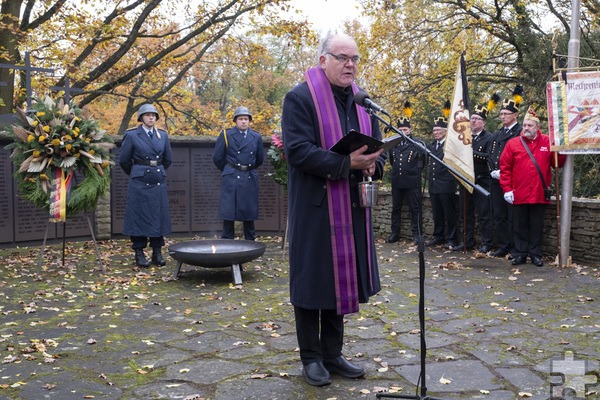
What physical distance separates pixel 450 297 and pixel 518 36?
30.7 ft

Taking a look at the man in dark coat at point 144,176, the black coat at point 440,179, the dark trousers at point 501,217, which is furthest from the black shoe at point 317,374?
the black coat at point 440,179

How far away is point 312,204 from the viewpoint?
3.96 m

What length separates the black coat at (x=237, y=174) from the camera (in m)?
9.30

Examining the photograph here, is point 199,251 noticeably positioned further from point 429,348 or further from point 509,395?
point 509,395

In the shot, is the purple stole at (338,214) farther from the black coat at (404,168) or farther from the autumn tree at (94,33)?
the autumn tree at (94,33)

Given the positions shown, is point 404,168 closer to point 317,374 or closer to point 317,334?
point 317,334

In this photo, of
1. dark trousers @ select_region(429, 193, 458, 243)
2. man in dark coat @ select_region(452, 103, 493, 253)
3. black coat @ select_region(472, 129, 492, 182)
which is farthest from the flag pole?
dark trousers @ select_region(429, 193, 458, 243)

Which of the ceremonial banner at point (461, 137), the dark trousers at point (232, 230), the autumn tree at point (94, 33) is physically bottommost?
the dark trousers at point (232, 230)

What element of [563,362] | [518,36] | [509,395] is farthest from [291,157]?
[518,36]

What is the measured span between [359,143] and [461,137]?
18.2 feet

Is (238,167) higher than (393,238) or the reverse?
higher

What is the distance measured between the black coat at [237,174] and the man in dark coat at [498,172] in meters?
3.56

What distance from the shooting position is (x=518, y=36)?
14180mm

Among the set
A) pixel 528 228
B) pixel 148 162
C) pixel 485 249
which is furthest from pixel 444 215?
pixel 148 162
